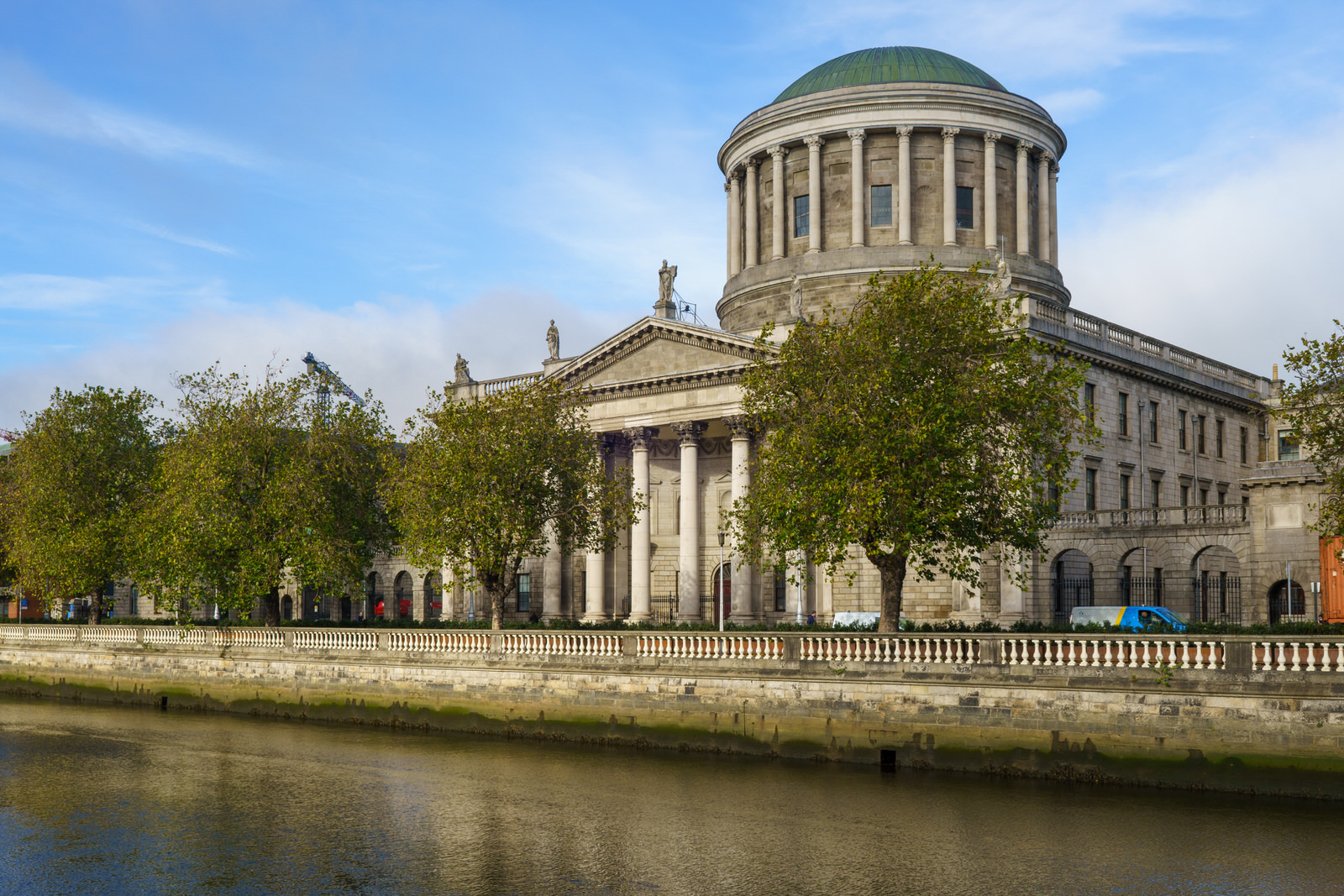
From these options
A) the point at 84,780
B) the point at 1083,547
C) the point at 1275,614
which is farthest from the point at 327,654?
the point at 1275,614

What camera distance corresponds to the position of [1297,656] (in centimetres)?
2327

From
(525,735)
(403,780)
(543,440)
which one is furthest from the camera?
(543,440)

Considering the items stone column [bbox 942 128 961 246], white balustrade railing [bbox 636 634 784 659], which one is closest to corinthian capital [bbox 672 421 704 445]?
stone column [bbox 942 128 961 246]

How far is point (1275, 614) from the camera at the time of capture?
45.8 m

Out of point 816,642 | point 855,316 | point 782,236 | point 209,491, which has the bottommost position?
point 816,642

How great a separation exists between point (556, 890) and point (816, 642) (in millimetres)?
13415

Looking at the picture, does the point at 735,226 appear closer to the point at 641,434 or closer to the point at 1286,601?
the point at 641,434

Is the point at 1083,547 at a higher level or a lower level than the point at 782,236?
lower

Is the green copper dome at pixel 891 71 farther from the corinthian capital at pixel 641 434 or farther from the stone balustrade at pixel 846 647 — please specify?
the stone balustrade at pixel 846 647

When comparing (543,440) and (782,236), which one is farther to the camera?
(782,236)

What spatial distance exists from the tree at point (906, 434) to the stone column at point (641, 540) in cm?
1896

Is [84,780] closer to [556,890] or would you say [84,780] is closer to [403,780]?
[403,780]

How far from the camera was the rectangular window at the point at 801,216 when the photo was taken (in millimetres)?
64125

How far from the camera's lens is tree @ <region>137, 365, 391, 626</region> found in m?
44.5
